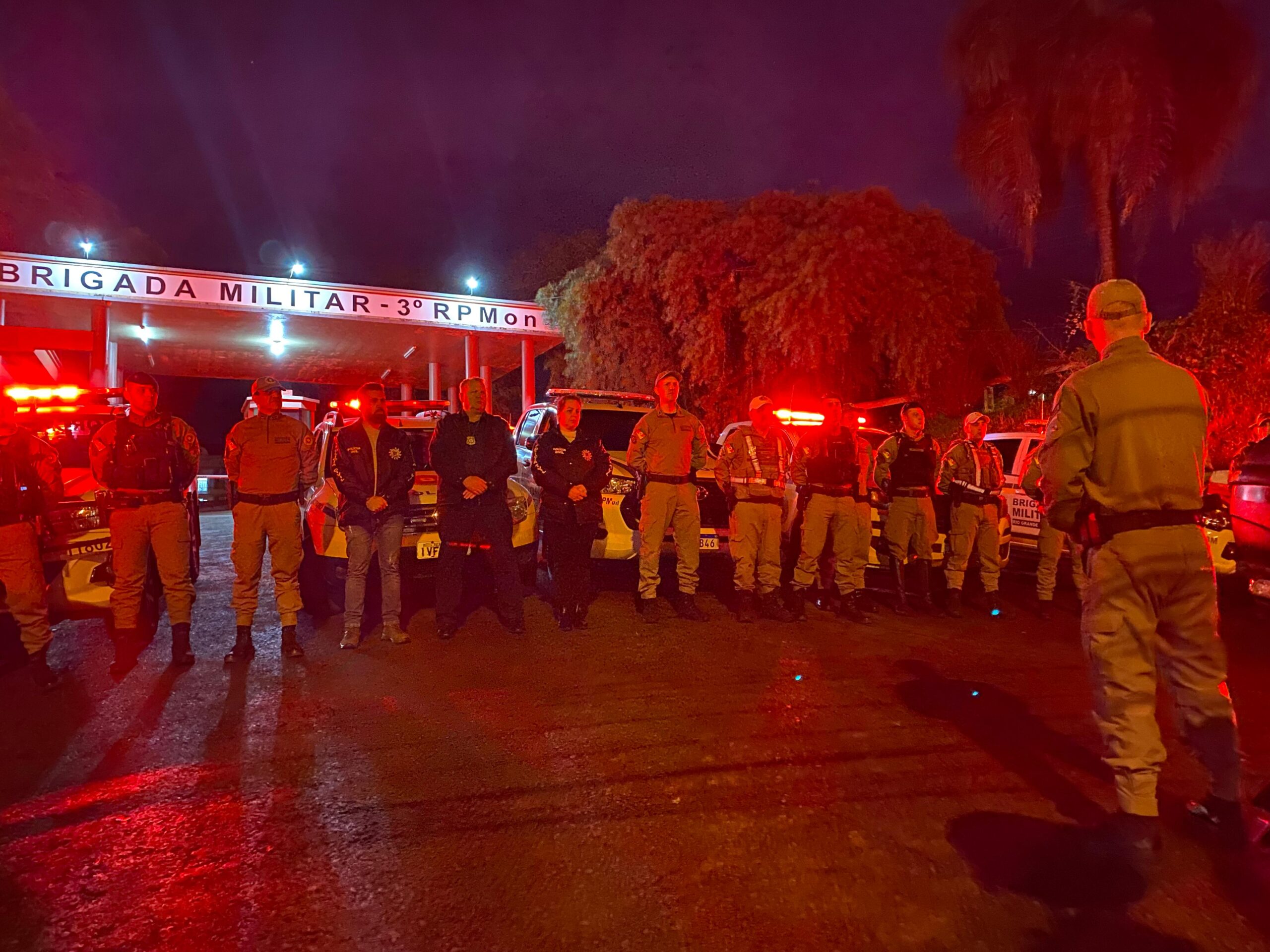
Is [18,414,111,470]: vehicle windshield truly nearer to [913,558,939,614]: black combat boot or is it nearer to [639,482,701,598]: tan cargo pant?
[639,482,701,598]: tan cargo pant

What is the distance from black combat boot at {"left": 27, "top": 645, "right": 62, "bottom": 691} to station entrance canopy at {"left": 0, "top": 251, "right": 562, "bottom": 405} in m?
10.0

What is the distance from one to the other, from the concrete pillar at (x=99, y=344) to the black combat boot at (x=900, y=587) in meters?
16.2

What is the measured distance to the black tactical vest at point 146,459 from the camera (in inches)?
194

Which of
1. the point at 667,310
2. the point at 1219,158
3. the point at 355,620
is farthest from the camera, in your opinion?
the point at 667,310

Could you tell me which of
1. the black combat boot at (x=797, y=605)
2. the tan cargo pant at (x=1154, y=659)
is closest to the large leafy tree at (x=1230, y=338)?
the black combat boot at (x=797, y=605)

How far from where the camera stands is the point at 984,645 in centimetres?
571

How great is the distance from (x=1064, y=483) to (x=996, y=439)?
6.31 metres

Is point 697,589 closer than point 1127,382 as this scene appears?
No

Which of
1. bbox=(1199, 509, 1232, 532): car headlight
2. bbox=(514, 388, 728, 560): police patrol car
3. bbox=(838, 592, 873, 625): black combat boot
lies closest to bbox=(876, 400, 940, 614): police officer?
bbox=(838, 592, 873, 625): black combat boot

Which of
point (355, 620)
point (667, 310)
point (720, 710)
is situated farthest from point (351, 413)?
point (667, 310)

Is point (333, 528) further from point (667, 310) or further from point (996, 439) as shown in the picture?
point (667, 310)

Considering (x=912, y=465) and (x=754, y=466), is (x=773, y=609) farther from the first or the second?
(x=912, y=465)

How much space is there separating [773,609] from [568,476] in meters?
2.07

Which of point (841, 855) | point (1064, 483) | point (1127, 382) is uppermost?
point (1127, 382)
